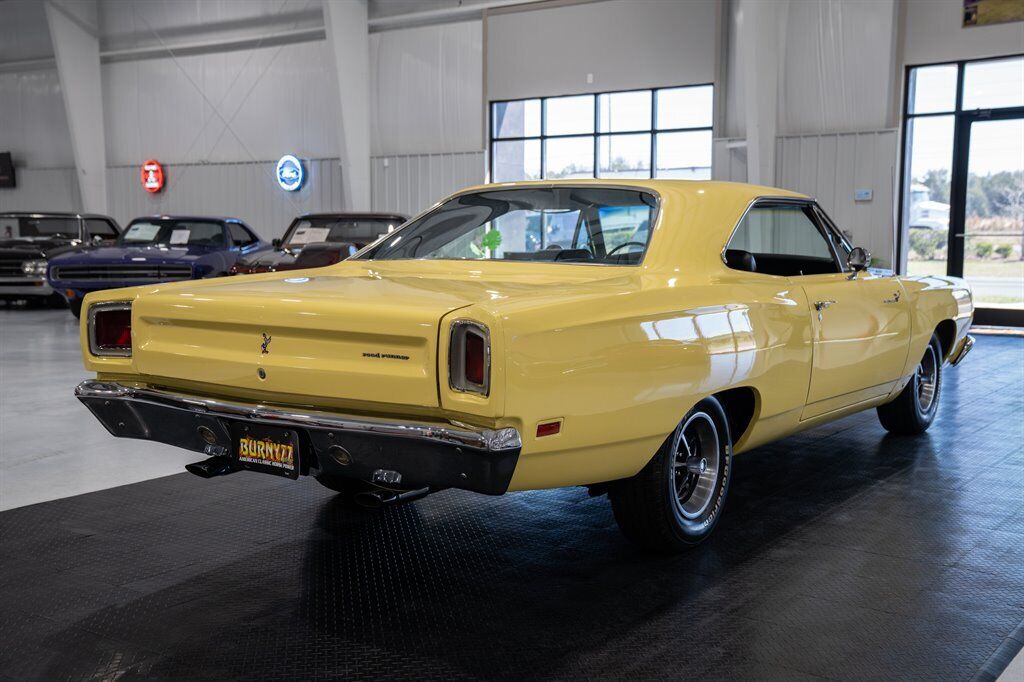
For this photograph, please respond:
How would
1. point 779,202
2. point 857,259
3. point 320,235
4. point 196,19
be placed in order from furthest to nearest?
point 196,19 < point 320,235 < point 857,259 < point 779,202

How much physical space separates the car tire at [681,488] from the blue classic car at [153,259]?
30.5ft

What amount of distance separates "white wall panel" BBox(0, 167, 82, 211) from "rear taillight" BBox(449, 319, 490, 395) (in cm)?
2488

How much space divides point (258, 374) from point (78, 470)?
100 inches

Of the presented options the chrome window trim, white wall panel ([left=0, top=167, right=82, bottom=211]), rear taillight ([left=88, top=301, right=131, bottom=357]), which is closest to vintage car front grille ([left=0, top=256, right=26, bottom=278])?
A: white wall panel ([left=0, top=167, right=82, bottom=211])

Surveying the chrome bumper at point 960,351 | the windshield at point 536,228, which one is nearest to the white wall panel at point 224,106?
the chrome bumper at point 960,351

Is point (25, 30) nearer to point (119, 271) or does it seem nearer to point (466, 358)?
point (119, 271)

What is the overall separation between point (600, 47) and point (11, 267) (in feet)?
35.8

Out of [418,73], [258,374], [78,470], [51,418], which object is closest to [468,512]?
[258,374]

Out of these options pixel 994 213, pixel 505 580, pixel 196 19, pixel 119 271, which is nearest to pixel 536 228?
pixel 505 580

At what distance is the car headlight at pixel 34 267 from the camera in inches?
554

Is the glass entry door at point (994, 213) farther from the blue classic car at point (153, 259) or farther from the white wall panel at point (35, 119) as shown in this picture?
the white wall panel at point (35, 119)

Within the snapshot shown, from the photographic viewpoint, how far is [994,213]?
14477 mm

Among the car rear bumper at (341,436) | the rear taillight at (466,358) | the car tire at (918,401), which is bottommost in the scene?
the car tire at (918,401)

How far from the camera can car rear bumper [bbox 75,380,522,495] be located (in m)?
2.69
